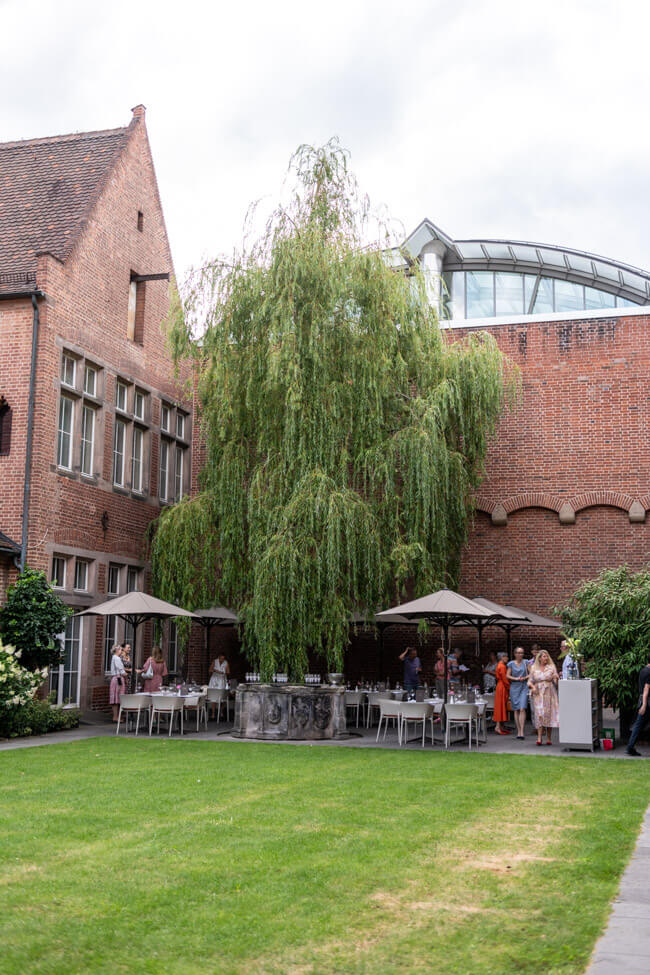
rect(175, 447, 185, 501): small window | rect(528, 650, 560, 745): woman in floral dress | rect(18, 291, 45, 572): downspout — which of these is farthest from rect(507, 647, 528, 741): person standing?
rect(175, 447, 185, 501): small window

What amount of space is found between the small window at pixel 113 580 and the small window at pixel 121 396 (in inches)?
132

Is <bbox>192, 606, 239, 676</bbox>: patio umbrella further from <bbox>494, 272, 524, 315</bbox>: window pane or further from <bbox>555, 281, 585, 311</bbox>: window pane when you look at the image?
<bbox>555, 281, 585, 311</bbox>: window pane

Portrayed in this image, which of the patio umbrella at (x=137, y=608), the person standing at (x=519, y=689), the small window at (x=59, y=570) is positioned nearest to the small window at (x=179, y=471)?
the small window at (x=59, y=570)

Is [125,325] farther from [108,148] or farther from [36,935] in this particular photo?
[36,935]

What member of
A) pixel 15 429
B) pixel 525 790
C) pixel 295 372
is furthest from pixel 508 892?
pixel 15 429

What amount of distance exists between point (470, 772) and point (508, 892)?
628 centimetres

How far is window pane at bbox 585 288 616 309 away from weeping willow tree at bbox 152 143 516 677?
28915mm

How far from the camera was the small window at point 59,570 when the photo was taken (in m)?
18.8

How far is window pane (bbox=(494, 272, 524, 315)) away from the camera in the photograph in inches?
1810

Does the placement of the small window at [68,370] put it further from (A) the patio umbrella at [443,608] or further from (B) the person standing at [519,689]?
(B) the person standing at [519,689]

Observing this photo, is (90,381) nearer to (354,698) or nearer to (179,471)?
(179,471)

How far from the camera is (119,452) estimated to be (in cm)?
2125

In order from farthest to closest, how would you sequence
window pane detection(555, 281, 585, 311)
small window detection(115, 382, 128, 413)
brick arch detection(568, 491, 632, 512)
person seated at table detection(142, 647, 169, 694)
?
window pane detection(555, 281, 585, 311) < brick arch detection(568, 491, 632, 512) < small window detection(115, 382, 128, 413) < person seated at table detection(142, 647, 169, 694)

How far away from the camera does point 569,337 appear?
2242cm
